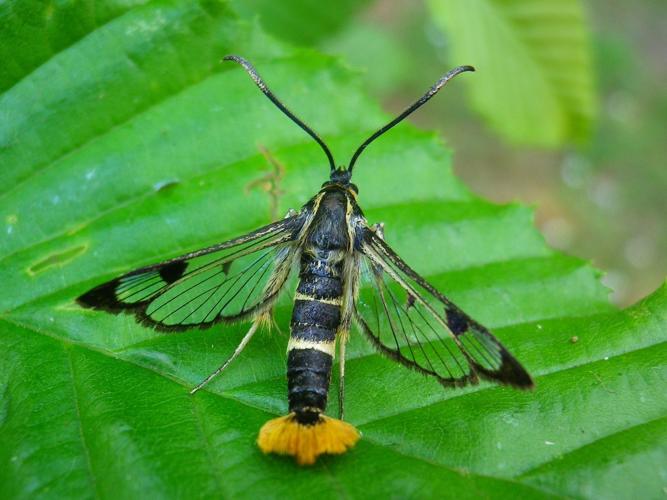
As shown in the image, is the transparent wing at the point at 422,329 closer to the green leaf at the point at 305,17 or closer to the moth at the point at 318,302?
the moth at the point at 318,302

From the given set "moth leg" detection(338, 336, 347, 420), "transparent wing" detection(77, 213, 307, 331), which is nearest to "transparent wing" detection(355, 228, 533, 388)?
"moth leg" detection(338, 336, 347, 420)

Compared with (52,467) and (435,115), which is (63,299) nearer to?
(52,467)

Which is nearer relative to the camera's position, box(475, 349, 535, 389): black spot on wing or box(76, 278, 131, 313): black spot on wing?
box(475, 349, 535, 389): black spot on wing

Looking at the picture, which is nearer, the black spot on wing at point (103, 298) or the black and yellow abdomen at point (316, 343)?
the black and yellow abdomen at point (316, 343)

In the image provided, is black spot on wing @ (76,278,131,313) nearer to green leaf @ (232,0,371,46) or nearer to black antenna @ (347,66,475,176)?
black antenna @ (347,66,475,176)

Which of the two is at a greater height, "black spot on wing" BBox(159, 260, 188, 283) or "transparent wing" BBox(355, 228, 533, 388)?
"black spot on wing" BBox(159, 260, 188, 283)

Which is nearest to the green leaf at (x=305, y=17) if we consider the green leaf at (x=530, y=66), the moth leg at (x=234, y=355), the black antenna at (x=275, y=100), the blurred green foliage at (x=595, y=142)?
the green leaf at (x=530, y=66)

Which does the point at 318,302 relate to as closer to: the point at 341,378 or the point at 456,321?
the point at 341,378

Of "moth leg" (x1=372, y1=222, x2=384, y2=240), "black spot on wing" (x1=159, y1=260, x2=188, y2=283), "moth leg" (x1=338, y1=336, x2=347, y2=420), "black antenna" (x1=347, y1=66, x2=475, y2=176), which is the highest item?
"black antenna" (x1=347, y1=66, x2=475, y2=176)
